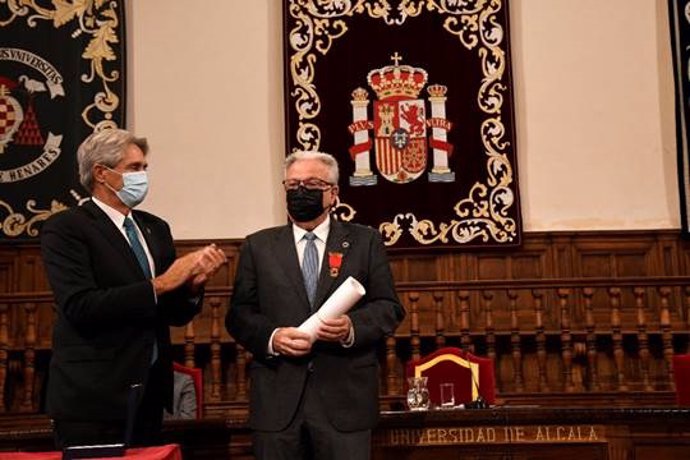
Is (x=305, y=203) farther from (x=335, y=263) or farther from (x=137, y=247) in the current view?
(x=137, y=247)

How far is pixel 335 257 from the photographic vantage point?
396 centimetres

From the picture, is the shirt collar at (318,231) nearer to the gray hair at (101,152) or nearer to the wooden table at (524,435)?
the gray hair at (101,152)

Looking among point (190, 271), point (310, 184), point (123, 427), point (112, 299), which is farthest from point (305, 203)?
point (123, 427)

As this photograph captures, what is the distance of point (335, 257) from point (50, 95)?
5.21m

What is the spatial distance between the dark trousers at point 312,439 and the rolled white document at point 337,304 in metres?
0.21

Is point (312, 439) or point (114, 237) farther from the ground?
point (114, 237)

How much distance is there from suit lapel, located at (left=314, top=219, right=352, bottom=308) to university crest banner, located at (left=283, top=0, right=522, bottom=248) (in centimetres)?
440

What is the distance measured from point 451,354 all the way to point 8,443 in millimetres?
2660

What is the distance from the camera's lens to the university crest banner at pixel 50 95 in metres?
8.38

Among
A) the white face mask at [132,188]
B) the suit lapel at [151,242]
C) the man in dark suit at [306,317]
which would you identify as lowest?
the man in dark suit at [306,317]

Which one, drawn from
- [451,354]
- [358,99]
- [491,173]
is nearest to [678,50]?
[491,173]

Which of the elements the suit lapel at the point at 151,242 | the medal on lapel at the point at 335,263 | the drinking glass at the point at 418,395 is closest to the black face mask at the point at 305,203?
the medal on lapel at the point at 335,263

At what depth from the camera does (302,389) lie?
3.78 m

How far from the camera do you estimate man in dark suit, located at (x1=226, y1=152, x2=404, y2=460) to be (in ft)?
12.3
